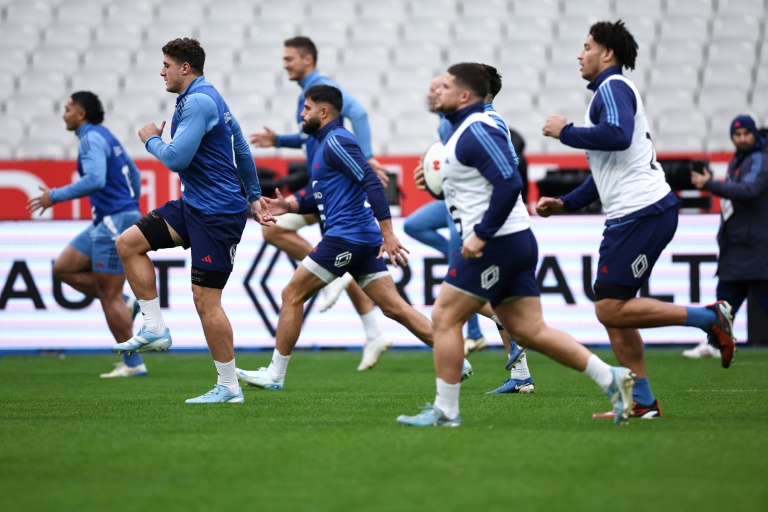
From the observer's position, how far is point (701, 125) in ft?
54.5

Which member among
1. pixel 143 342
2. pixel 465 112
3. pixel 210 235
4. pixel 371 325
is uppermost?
pixel 465 112

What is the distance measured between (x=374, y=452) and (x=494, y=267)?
1151mm

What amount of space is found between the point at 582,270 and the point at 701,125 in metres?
5.36

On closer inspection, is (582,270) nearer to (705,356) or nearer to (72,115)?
(705,356)

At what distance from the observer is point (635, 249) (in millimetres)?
6125

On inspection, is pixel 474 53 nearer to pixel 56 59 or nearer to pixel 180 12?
pixel 180 12

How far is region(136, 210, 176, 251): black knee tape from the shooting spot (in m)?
7.25

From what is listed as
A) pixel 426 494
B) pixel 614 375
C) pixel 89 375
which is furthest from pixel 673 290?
pixel 426 494

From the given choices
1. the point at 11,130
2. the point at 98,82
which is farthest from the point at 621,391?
the point at 98,82

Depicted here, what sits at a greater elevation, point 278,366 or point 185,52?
point 185,52

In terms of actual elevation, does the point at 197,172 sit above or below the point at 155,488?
Result: above

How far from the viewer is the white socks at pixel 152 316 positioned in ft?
23.6

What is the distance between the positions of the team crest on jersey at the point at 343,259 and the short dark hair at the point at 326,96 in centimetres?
102

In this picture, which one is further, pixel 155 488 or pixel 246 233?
pixel 246 233
